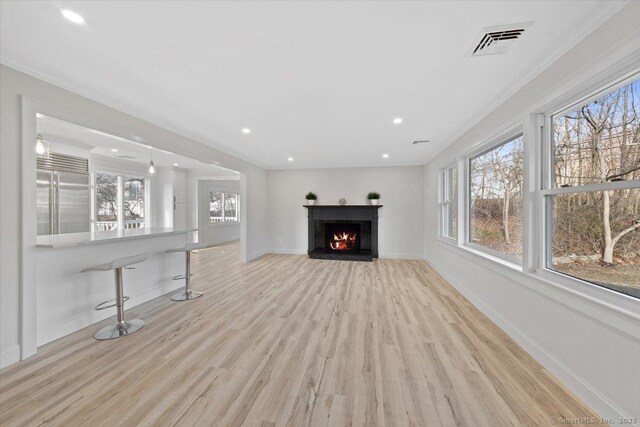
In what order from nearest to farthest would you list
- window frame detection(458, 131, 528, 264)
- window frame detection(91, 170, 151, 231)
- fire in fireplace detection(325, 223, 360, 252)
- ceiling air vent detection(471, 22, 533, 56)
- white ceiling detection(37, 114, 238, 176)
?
ceiling air vent detection(471, 22, 533, 56)
window frame detection(458, 131, 528, 264)
white ceiling detection(37, 114, 238, 176)
window frame detection(91, 170, 151, 231)
fire in fireplace detection(325, 223, 360, 252)

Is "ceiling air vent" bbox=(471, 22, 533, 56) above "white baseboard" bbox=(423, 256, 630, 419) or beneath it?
above

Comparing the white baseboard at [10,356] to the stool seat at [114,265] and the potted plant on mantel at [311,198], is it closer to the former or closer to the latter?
the stool seat at [114,265]

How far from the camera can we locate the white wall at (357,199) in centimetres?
624

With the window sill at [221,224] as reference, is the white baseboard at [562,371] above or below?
below

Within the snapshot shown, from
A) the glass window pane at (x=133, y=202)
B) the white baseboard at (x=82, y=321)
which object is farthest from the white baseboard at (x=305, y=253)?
the glass window pane at (x=133, y=202)

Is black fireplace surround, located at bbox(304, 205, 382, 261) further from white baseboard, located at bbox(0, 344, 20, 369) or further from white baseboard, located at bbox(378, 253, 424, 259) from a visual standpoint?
white baseboard, located at bbox(0, 344, 20, 369)

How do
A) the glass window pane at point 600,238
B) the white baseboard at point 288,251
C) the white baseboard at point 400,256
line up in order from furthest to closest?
the white baseboard at point 288,251, the white baseboard at point 400,256, the glass window pane at point 600,238

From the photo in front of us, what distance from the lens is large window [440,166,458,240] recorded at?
14.6 ft

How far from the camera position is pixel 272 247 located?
7.07 metres

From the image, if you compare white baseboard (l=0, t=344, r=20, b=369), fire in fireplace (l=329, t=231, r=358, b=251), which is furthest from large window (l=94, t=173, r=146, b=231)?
fire in fireplace (l=329, t=231, r=358, b=251)

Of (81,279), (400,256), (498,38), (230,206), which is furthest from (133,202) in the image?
(498,38)

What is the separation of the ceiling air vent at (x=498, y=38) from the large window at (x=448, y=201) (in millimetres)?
2762

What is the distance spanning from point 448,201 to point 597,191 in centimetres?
304

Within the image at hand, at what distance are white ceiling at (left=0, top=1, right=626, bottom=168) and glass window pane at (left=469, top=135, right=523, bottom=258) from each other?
616 millimetres
